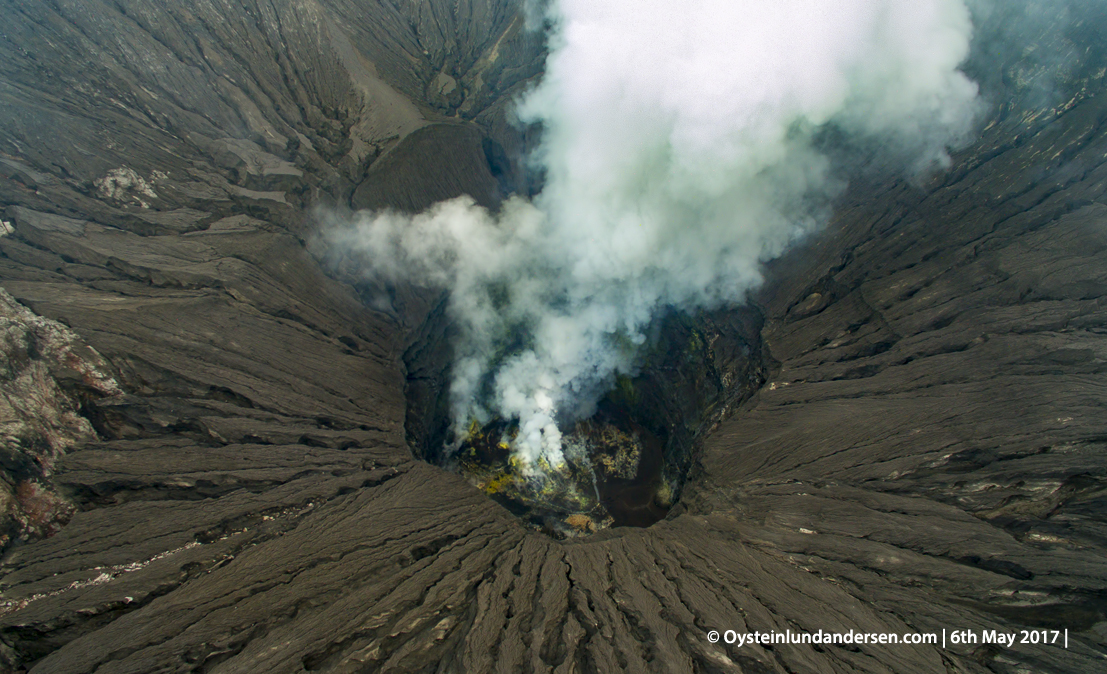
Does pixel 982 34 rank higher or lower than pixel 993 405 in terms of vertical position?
higher

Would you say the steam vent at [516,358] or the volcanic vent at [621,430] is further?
the volcanic vent at [621,430]

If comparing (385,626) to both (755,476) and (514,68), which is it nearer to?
(755,476)

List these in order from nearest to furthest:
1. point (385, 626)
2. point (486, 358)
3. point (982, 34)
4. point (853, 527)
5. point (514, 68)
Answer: point (385, 626)
point (853, 527)
point (982, 34)
point (486, 358)
point (514, 68)

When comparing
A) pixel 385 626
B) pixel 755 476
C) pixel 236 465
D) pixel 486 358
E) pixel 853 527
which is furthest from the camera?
pixel 486 358

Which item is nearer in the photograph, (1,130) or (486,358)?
(1,130)

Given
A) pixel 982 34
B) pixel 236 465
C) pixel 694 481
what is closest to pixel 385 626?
pixel 236 465

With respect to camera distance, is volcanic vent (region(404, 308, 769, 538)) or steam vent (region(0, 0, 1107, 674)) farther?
volcanic vent (region(404, 308, 769, 538))

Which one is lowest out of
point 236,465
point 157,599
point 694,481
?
point 157,599
